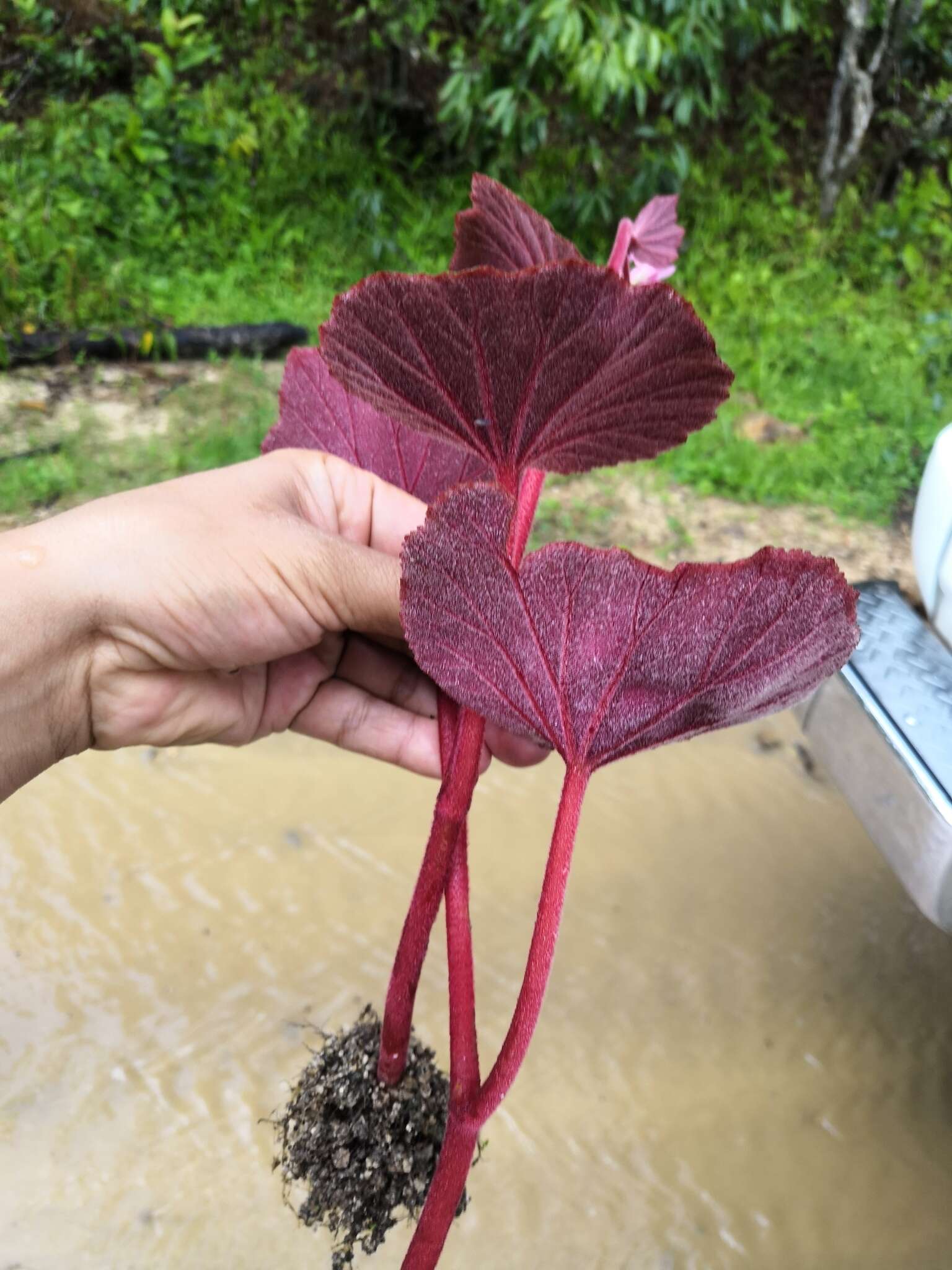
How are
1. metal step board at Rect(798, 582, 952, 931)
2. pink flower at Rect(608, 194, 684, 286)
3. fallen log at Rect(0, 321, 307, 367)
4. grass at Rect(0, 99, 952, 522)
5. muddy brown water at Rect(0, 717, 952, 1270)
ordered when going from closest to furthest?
1. pink flower at Rect(608, 194, 684, 286)
2. metal step board at Rect(798, 582, 952, 931)
3. muddy brown water at Rect(0, 717, 952, 1270)
4. grass at Rect(0, 99, 952, 522)
5. fallen log at Rect(0, 321, 307, 367)

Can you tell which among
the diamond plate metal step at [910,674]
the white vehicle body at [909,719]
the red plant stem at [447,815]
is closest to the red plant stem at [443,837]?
the red plant stem at [447,815]

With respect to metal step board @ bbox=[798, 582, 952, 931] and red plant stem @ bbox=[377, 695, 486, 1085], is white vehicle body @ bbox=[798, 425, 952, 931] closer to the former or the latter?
metal step board @ bbox=[798, 582, 952, 931]

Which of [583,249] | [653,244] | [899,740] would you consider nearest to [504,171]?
[583,249]

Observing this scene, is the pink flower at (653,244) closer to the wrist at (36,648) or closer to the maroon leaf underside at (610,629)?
the maroon leaf underside at (610,629)

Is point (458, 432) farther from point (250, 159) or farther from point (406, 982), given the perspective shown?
point (250, 159)

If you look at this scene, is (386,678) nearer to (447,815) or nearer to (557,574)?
(447,815)

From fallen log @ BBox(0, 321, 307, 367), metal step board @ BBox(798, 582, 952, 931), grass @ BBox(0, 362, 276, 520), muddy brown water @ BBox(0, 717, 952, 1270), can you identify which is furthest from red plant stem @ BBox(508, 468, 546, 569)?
fallen log @ BBox(0, 321, 307, 367)
